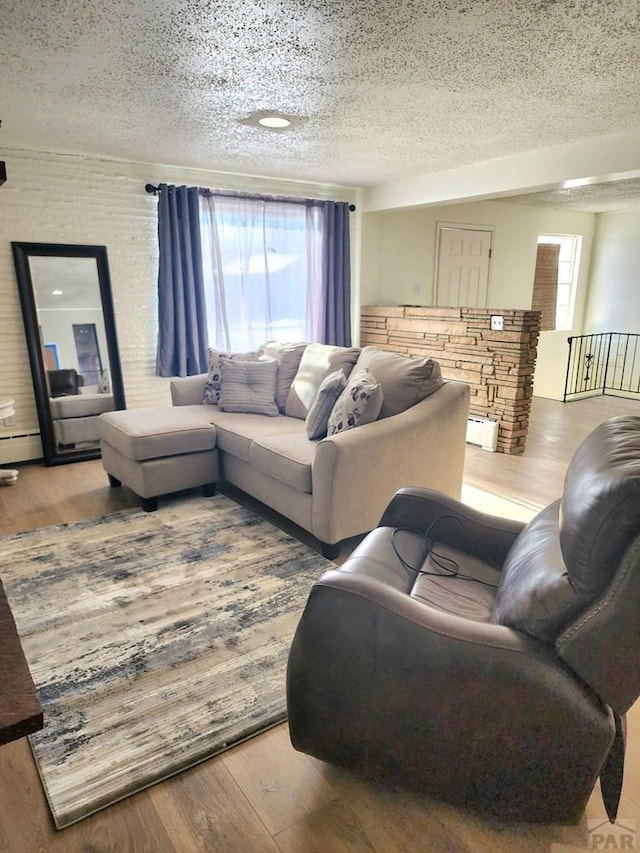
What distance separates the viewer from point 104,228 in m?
4.20

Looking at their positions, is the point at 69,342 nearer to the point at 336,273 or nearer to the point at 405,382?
the point at 336,273

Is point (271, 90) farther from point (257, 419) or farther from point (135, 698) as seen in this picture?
point (135, 698)

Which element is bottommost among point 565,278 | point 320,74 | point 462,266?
point 565,278

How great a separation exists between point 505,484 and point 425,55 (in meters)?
2.66

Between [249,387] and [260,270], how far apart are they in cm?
173

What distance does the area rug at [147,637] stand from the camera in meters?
1.56

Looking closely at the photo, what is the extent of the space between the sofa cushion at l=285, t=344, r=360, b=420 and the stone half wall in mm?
1537

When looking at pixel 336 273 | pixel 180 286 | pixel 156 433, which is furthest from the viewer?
pixel 336 273

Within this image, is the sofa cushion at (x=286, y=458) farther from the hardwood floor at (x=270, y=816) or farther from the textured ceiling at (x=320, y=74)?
the textured ceiling at (x=320, y=74)

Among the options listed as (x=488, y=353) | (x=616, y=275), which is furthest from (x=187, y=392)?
(x=616, y=275)

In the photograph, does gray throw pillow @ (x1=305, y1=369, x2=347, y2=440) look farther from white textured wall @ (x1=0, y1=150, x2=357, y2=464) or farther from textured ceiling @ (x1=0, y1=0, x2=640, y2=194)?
white textured wall @ (x1=0, y1=150, x2=357, y2=464)

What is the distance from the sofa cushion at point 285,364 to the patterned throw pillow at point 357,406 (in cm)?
98

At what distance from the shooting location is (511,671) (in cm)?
119

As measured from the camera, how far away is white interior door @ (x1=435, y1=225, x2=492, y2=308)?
600 centimetres
